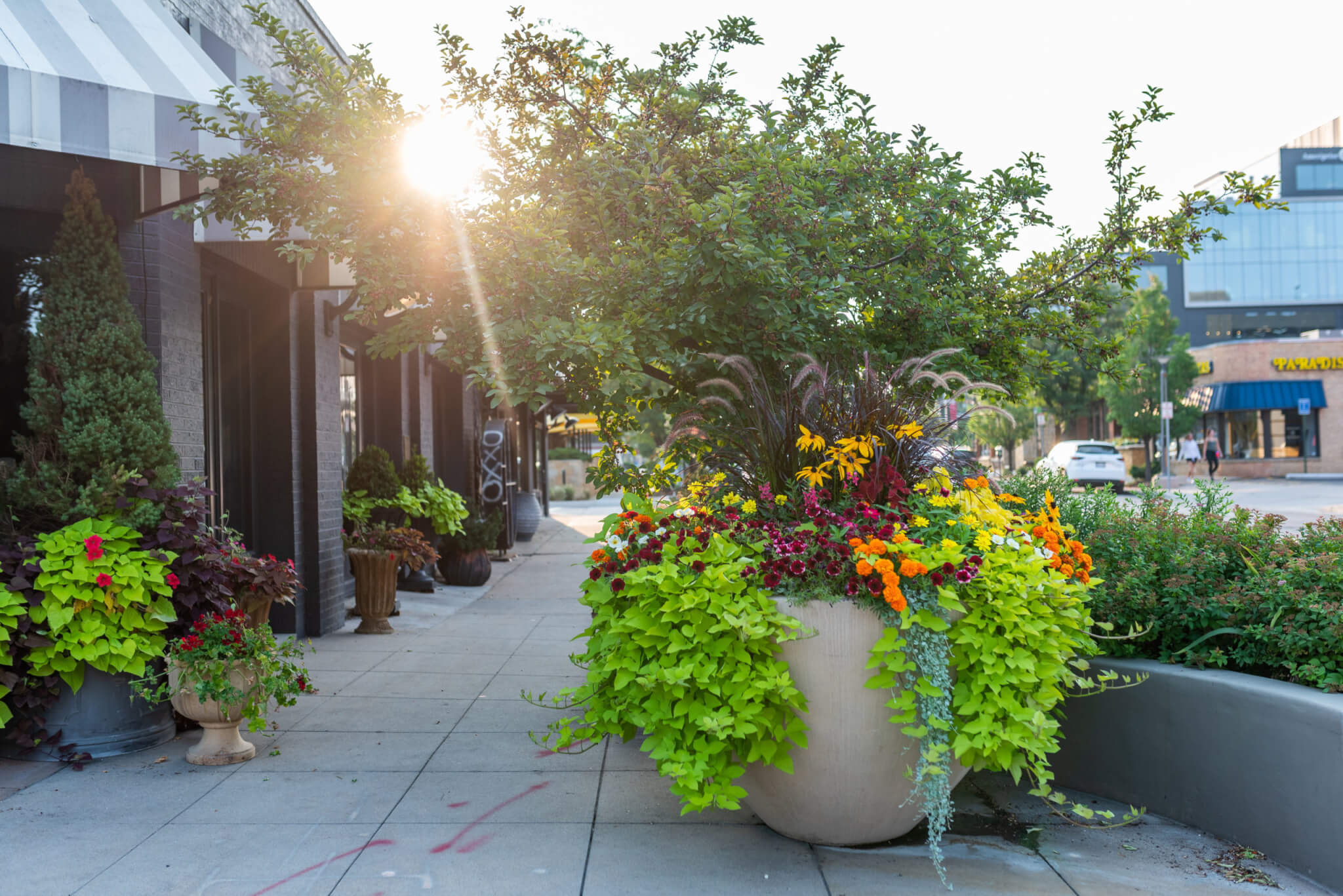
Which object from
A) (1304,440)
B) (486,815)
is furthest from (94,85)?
(1304,440)

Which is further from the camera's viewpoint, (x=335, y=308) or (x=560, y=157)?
(x=335, y=308)

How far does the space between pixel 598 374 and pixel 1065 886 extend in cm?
302

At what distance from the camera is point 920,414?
14.3 ft

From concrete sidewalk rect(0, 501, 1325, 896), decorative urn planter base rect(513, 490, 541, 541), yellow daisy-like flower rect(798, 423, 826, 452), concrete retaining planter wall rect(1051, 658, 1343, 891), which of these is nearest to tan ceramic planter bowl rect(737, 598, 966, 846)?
concrete sidewalk rect(0, 501, 1325, 896)

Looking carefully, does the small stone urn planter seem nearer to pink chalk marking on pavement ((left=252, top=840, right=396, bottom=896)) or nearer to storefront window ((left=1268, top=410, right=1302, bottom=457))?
pink chalk marking on pavement ((left=252, top=840, right=396, bottom=896))

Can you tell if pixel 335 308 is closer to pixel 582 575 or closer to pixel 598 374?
pixel 598 374

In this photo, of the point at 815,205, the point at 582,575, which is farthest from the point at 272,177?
the point at 582,575

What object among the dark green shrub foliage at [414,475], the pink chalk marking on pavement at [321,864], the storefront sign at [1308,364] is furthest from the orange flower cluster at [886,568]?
the storefront sign at [1308,364]

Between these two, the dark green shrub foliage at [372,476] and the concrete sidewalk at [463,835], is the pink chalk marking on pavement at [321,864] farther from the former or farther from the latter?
the dark green shrub foliage at [372,476]

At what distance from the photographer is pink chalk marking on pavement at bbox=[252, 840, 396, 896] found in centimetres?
340

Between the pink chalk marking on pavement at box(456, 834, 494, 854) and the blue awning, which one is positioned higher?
the blue awning

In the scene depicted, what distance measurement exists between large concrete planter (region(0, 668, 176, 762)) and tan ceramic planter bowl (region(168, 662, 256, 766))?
278 millimetres

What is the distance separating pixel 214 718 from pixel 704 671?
109 inches

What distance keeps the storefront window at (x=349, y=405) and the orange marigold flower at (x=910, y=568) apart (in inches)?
333
